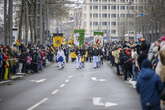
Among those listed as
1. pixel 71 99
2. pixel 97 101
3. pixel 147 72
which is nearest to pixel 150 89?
pixel 147 72

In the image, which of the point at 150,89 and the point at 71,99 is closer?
the point at 150,89

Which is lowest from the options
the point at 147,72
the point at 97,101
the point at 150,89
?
the point at 97,101

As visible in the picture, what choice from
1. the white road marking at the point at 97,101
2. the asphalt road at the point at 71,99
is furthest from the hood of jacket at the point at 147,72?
the white road marking at the point at 97,101

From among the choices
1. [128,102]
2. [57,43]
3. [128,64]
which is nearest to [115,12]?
[57,43]

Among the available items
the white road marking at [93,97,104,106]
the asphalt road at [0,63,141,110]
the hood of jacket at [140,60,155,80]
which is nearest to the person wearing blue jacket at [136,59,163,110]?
the hood of jacket at [140,60,155,80]

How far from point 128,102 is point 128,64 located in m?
12.5

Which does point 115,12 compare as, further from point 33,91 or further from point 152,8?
point 33,91

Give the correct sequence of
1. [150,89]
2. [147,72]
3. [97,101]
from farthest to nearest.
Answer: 1. [97,101]
2. [147,72]
3. [150,89]

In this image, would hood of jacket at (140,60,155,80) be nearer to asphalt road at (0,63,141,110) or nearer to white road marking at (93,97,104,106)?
asphalt road at (0,63,141,110)

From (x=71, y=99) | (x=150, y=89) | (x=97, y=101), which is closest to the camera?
(x=150, y=89)

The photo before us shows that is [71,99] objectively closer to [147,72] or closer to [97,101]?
[97,101]

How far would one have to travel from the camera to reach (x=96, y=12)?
7854 inches

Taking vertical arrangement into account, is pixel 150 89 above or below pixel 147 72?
below

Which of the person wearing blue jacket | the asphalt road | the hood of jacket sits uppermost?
the hood of jacket
